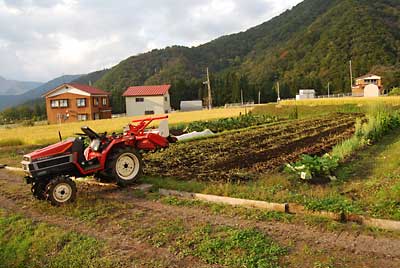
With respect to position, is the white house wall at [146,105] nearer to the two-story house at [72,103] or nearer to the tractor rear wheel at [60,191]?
the two-story house at [72,103]

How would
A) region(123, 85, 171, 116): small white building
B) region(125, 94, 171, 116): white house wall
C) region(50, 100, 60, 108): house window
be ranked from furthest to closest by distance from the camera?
region(125, 94, 171, 116): white house wall, region(123, 85, 171, 116): small white building, region(50, 100, 60, 108): house window

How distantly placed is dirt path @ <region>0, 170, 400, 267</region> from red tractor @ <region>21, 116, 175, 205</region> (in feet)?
1.36

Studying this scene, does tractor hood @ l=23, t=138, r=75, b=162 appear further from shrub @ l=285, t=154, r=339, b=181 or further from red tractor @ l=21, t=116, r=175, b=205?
shrub @ l=285, t=154, r=339, b=181

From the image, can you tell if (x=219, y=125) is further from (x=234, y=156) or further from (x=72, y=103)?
(x=72, y=103)

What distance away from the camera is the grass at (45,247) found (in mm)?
4145

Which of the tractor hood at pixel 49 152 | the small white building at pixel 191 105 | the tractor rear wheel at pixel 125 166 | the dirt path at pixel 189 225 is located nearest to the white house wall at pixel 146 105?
the small white building at pixel 191 105

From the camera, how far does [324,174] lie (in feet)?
22.6

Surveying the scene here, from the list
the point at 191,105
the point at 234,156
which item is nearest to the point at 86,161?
the point at 234,156

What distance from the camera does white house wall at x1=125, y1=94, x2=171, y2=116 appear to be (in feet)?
173

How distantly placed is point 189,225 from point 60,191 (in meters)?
2.72

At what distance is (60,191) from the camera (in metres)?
6.19

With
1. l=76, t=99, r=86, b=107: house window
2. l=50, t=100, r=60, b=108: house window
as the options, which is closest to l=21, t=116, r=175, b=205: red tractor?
l=76, t=99, r=86, b=107: house window

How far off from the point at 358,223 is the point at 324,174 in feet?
7.93

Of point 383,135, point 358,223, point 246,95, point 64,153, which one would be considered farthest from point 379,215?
point 246,95
